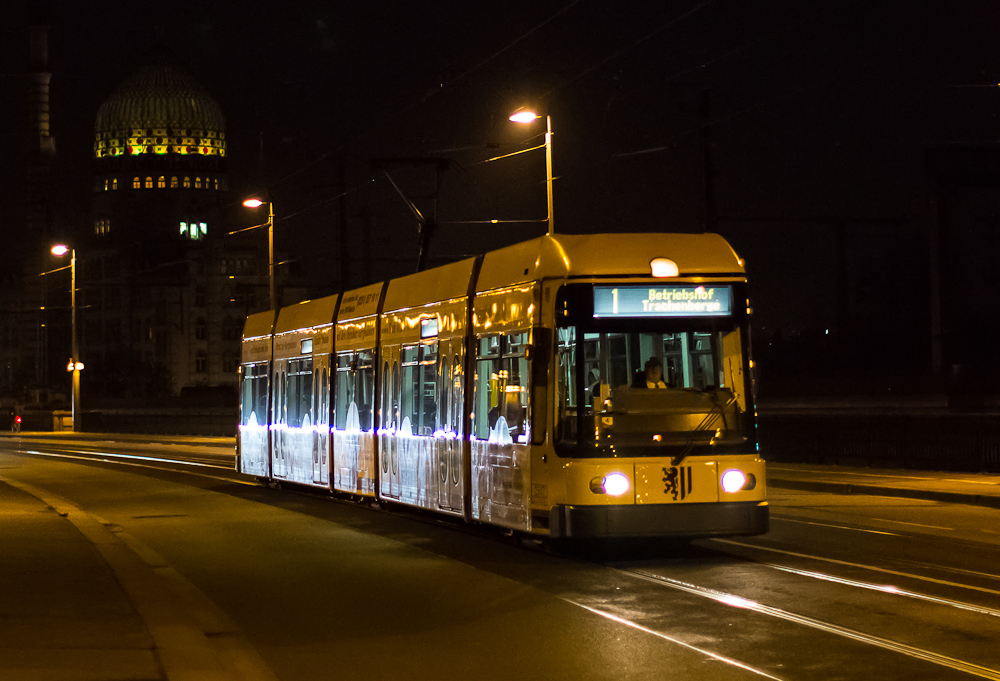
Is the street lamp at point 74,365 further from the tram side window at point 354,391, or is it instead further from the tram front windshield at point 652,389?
the tram front windshield at point 652,389

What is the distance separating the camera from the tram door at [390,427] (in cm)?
1927

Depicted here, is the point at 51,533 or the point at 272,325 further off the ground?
the point at 272,325

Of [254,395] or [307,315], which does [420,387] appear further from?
[254,395]

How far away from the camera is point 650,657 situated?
8.77 m

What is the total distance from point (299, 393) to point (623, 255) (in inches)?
442

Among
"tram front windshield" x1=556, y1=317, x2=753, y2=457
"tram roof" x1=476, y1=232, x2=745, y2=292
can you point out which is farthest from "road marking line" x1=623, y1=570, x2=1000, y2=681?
"tram roof" x1=476, y1=232, x2=745, y2=292

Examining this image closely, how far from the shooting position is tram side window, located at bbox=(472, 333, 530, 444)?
14.6 metres

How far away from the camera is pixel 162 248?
153 meters

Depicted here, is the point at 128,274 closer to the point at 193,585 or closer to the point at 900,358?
the point at 900,358

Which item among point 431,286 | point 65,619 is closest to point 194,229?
point 431,286

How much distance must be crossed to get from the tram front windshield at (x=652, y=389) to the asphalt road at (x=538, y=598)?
112cm

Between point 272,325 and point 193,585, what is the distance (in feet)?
46.6

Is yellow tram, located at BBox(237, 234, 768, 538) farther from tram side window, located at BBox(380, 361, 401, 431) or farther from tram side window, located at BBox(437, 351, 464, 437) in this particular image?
tram side window, located at BBox(380, 361, 401, 431)

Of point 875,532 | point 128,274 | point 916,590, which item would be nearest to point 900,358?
point 875,532
